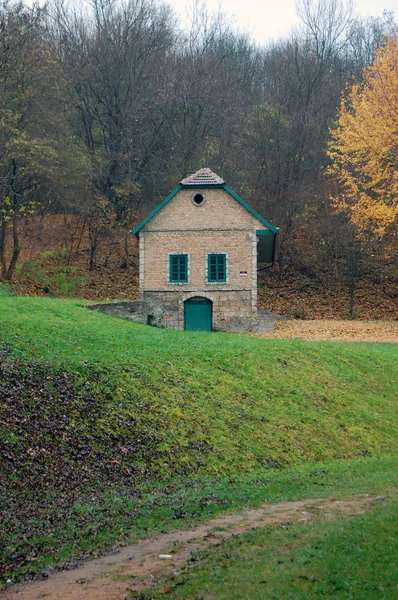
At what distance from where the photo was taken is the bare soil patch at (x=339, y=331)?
3006 cm

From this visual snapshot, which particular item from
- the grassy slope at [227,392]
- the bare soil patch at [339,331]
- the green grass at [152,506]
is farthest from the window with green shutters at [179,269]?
the green grass at [152,506]

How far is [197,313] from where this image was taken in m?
33.7

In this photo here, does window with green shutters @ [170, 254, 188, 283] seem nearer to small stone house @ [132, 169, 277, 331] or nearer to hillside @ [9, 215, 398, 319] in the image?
small stone house @ [132, 169, 277, 331]

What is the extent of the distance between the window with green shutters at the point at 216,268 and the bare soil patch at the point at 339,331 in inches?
145

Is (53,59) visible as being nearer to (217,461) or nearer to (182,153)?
(182,153)

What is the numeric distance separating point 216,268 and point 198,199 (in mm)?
3377

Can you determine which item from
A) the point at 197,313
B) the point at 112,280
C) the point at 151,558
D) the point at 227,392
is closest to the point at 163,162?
the point at 112,280

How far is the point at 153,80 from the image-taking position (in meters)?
45.6

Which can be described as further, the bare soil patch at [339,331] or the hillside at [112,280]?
the hillside at [112,280]

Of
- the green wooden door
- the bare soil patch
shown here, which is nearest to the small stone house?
the green wooden door

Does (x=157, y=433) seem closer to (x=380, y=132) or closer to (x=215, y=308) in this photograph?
(x=215, y=308)

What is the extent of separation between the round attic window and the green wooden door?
456 cm

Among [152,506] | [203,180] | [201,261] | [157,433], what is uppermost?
[203,180]

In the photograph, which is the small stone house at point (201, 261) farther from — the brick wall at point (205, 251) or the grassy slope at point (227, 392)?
the grassy slope at point (227, 392)
